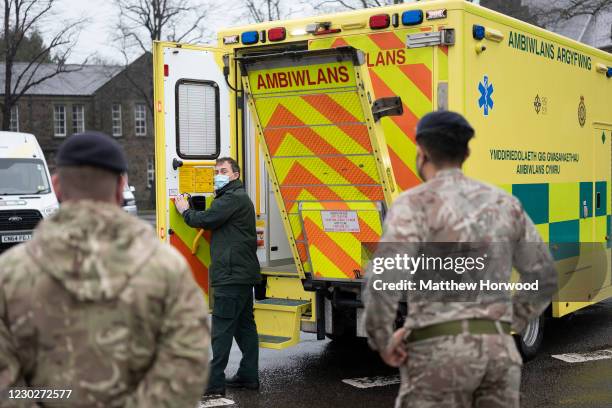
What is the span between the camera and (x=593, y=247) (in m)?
8.52

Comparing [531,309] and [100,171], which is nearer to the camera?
[100,171]

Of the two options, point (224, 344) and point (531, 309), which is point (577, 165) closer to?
point (224, 344)

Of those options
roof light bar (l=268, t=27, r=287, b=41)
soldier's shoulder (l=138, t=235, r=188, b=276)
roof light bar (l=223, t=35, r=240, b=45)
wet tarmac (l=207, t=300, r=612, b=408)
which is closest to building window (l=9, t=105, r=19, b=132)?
wet tarmac (l=207, t=300, r=612, b=408)

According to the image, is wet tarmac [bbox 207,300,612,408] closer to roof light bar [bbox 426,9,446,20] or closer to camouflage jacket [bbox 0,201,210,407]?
roof light bar [bbox 426,9,446,20]

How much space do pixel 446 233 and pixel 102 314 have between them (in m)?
1.30

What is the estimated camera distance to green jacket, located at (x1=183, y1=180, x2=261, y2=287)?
21.1 feet

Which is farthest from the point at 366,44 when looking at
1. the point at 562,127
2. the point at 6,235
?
the point at 6,235

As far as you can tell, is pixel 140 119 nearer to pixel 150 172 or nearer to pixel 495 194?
pixel 150 172

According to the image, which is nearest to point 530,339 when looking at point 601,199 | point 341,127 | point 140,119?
point 601,199

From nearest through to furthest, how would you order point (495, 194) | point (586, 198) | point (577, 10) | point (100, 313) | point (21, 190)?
point (100, 313) → point (495, 194) → point (586, 198) → point (21, 190) → point (577, 10)

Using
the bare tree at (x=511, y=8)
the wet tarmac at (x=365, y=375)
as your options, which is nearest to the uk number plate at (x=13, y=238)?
the wet tarmac at (x=365, y=375)

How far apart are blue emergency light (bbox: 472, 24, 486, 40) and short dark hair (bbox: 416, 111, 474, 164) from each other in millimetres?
3297

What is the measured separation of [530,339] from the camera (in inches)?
295

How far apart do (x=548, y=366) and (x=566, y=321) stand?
7.71ft
